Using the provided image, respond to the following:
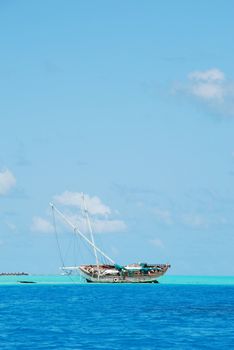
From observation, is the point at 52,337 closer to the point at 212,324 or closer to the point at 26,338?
the point at 26,338

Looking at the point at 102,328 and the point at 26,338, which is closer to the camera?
the point at 26,338

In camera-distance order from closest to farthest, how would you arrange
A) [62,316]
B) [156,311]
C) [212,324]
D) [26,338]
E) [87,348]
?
[87,348] < [26,338] < [212,324] < [62,316] < [156,311]

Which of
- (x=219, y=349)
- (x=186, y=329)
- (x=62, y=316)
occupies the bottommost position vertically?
(x=219, y=349)

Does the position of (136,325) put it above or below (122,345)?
above

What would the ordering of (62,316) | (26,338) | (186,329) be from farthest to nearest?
(62,316)
(186,329)
(26,338)

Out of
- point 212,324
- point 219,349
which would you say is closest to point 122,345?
point 219,349

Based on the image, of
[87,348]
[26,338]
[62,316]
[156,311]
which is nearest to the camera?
[87,348]

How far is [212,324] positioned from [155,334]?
40.8 ft

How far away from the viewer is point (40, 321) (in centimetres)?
9438

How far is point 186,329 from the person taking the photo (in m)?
84.4

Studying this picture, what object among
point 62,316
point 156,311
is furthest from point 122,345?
point 156,311

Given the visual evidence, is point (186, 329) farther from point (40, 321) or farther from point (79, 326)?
point (40, 321)

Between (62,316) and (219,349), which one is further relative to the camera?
(62,316)

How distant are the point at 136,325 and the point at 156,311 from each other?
22.1m
